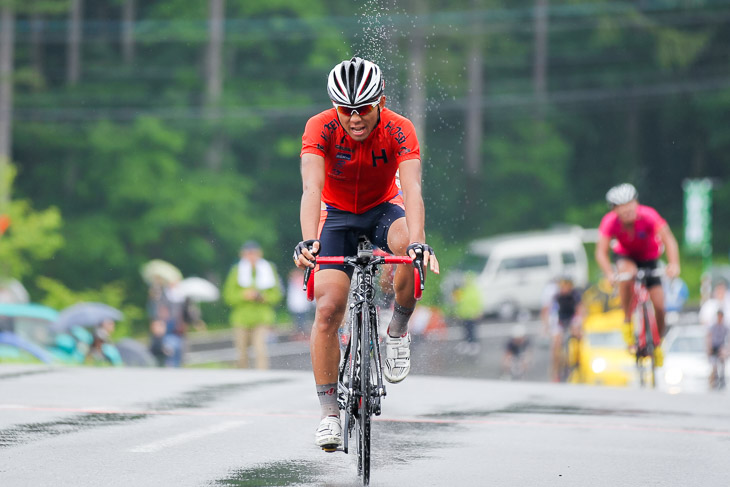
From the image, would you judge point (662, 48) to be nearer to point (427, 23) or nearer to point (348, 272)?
point (427, 23)

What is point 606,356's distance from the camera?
806 inches

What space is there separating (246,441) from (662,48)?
4258 cm

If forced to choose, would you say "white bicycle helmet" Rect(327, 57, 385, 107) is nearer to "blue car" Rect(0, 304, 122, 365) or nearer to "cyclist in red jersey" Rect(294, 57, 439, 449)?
"cyclist in red jersey" Rect(294, 57, 439, 449)

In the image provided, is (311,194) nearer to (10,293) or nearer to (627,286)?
(627,286)

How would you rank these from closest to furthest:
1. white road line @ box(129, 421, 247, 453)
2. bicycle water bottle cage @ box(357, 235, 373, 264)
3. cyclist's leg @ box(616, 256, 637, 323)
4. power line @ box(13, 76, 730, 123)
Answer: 1. bicycle water bottle cage @ box(357, 235, 373, 264)
2. white road line @ box(129, 421, 247, 453)
3. cyclist's leg @ box(616, 256, 637, 323)
4. power line @ box(13, 76, 730, 123)

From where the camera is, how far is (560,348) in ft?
67.4

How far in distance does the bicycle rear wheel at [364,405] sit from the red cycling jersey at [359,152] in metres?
0.87

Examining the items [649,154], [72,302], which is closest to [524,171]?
[649,154]

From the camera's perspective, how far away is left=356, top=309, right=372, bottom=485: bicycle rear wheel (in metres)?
6.64

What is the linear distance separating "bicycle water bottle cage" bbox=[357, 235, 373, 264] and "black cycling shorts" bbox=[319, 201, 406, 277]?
34mm

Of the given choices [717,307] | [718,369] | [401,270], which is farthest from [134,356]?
[401,270]

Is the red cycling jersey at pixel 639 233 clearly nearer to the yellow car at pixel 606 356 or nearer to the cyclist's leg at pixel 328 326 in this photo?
the cyclist's leg at pixel 328 326

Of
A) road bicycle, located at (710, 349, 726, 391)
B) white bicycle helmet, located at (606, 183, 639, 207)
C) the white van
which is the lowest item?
road bicycle, located at (710, 349, 726, 391)

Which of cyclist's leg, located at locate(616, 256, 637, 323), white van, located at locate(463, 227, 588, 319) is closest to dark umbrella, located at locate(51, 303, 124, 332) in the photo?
cyclist's leg, located at locate(616, 256, 637, 323)
